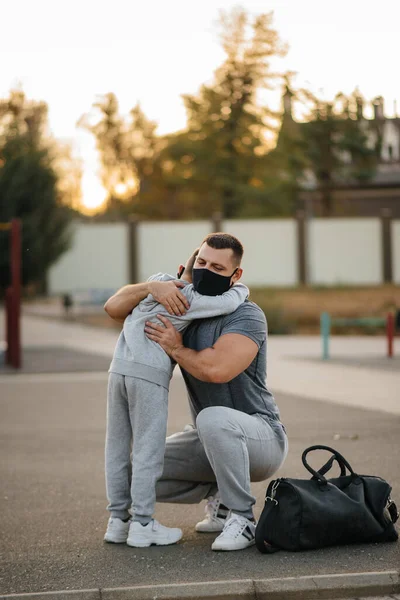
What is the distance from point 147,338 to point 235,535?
3.38 feet

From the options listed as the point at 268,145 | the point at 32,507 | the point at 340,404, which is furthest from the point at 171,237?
the point at 32,507

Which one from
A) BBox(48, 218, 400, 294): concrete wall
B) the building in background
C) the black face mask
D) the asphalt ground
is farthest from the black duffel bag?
the building in background

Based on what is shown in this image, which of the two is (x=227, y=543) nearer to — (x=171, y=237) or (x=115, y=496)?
(x=115, y=496)

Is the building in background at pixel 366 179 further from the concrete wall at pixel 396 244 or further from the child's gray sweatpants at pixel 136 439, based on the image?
the child's gray sweatpants at pixel 136 439

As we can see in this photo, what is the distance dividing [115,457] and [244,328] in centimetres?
89

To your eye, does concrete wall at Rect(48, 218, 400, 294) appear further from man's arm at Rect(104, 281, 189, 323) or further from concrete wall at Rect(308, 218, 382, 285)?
man's arm at Rect(104, 281, 189, 323)

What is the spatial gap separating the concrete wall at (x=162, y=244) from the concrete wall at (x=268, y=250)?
1.43 meters

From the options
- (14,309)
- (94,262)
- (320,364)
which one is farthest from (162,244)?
(320,364)

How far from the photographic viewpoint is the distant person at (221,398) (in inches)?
197

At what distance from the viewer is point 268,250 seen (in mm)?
37688

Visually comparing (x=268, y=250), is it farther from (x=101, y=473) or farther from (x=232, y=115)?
(x=101, y=473)

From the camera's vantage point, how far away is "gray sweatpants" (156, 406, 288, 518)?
16.4ft

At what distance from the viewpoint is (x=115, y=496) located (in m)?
5.18

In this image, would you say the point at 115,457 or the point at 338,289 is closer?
the point at 115,457
